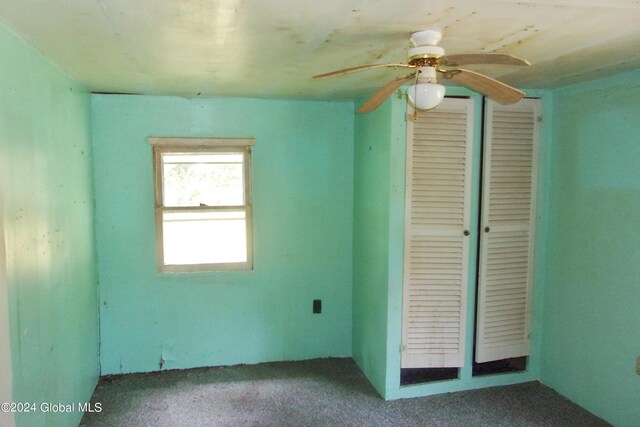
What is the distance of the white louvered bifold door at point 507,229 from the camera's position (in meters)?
2.98

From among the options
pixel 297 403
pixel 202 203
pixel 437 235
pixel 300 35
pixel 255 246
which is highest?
pixel 300 35

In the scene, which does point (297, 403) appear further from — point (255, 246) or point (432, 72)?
point (432, 72)

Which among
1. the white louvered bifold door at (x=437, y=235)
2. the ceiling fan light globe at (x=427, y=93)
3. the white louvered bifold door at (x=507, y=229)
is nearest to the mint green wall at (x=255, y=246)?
the white louvered bifold door at (x=437, y=235)

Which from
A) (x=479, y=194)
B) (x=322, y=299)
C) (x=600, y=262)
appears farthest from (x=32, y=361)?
(x=600, y=262)

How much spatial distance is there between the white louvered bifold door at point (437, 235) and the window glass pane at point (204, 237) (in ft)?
4.37

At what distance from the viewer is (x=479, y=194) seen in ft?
Result: 9.86

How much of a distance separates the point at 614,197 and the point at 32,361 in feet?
10.3

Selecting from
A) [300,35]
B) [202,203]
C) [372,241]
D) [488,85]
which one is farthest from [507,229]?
[202,203]

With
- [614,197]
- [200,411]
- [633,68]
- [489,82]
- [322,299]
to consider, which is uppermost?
[633,68]

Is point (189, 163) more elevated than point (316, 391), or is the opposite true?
point (189, 163)

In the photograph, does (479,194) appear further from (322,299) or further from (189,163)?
(189,163)

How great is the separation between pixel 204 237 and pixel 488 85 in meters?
2.37

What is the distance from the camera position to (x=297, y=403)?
2982 mm

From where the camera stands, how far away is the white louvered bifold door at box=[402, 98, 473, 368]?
2.88 meters
